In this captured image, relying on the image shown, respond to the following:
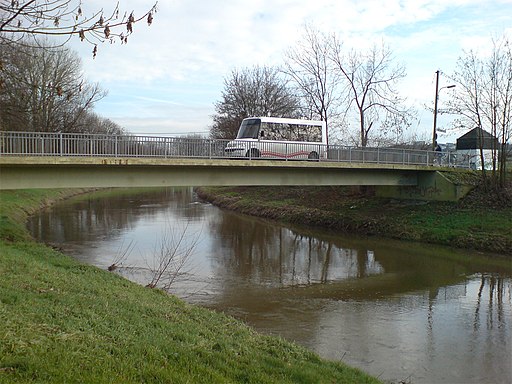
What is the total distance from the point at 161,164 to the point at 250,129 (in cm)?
1041

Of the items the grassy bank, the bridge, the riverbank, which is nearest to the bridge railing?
the bridge

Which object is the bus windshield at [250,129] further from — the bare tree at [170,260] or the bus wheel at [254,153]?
the bare tree at [170,260]

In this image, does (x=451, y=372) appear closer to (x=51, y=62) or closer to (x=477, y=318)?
(x=477, y=318)

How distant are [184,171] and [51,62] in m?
21.3

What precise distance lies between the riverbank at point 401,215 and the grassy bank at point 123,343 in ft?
56.6

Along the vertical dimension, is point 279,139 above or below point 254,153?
above

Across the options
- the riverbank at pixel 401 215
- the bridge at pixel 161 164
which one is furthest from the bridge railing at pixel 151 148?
the riverbank at pixel 401 215

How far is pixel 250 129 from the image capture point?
2908 centimetres

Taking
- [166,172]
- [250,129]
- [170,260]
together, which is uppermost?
[250,129]

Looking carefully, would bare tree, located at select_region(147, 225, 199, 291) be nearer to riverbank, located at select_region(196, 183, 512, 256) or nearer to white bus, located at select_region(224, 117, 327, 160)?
white bus, located at select_region(224, 117, 327, 160)

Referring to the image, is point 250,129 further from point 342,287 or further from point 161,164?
point 342,287

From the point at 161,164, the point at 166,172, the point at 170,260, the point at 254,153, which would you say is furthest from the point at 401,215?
the point at 170,260

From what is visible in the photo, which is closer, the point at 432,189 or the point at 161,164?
the point at 161,164

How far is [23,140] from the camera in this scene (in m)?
16.8
